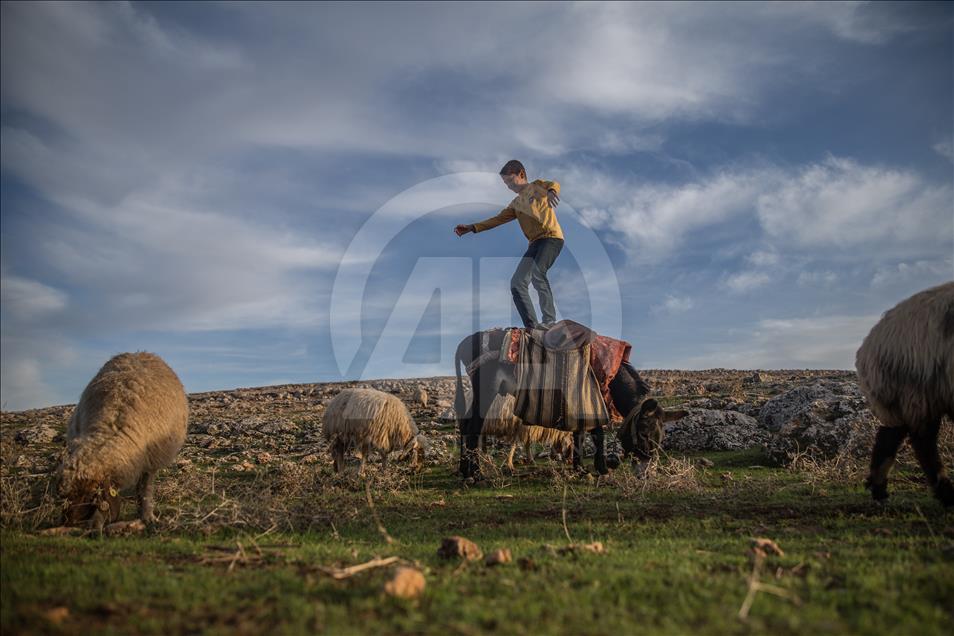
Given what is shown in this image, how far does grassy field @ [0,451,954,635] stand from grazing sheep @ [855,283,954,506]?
614 millimetres

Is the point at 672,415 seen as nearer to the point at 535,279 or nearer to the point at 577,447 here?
the point at 577,447

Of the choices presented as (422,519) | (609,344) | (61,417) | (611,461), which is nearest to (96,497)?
(422,519)

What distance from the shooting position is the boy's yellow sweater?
406 inches

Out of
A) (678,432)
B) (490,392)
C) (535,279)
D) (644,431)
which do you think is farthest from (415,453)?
(678,432)

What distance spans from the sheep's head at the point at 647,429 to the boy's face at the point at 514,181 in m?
4.70

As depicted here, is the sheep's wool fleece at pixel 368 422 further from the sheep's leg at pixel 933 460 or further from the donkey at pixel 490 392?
the sheep's leg at pixel 933 460

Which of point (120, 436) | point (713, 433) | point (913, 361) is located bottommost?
point (713, 433)

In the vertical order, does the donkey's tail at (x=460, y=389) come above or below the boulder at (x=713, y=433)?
above

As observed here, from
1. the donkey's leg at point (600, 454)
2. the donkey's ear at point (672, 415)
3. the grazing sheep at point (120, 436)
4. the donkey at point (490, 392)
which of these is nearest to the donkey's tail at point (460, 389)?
the donkey at point (490, 392)

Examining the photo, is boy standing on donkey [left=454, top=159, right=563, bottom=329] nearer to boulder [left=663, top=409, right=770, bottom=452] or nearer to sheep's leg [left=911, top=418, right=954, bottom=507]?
boulder [left=663, top=409, right=770, bottom=452]

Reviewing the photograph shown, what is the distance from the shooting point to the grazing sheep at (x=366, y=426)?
11.4m

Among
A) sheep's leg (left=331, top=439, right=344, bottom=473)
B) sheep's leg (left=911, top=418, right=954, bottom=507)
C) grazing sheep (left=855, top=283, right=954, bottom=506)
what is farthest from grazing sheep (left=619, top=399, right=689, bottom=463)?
sheep's leg (left=331, top=439, right=344, bottom=473)

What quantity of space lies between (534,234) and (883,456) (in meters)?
6.27

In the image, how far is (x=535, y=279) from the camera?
1046cm
